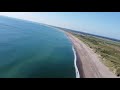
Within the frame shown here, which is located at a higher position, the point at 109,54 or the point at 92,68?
the point at 92,68

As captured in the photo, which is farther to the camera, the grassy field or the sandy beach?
the grassy field

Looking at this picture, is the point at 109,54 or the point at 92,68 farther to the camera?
the point at 109,54

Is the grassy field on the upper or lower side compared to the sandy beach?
lower

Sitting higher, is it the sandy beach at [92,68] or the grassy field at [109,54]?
the sandy beach at [92,68]

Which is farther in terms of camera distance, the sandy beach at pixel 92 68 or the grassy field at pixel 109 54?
the grassy field at pixel 109 54
